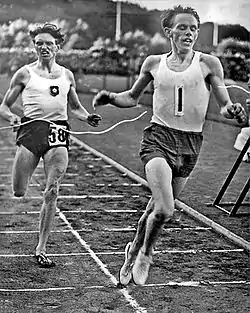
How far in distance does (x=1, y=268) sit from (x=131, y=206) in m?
3.52

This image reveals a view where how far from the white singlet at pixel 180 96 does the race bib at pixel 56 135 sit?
1280mm

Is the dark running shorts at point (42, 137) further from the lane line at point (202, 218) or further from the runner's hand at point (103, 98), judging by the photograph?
the lane line at point (202, 218)

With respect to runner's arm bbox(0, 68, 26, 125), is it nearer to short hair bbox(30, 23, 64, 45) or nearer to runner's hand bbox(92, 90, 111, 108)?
short hair bbox(30, 23, 64, 45)

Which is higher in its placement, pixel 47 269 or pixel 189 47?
pixel 189 47

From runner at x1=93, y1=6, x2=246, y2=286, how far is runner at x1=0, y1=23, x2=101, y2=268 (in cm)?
117

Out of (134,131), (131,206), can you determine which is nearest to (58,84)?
(131,206)

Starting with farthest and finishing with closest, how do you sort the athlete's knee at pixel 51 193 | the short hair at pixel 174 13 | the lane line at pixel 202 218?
the lane line at pixel 202 218, the athlete's knee at pixel 51 193, the short hair at pixel 174 13

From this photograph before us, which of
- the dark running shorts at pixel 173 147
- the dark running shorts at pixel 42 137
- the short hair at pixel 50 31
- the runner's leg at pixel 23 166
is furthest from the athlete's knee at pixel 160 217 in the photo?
→ the short hair at pixel 50 31

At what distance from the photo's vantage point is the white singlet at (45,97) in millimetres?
8289

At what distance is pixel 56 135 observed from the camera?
827 cm

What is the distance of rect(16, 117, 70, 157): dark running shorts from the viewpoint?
8.26 m

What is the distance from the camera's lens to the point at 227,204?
38.5 feet

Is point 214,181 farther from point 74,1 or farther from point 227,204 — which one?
point 74,1

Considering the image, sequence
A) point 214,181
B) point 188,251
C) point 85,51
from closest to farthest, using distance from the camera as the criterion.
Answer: point 188,251, point 214,181, point 85,51
